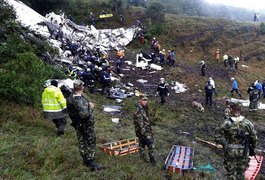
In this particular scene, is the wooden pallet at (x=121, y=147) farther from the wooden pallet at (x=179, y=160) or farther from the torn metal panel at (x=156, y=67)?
the torn metal panel at (x=156, y=67)

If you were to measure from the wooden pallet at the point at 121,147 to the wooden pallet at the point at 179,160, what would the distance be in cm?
112

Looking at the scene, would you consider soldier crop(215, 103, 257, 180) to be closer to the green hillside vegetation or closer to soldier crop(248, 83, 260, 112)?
the green hillside vegetation

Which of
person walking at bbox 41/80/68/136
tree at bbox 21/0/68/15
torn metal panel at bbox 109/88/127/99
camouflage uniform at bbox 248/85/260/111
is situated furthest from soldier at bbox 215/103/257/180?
tree at bbox 21/0/68/15

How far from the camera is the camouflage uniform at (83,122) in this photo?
611cm

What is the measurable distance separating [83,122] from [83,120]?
6cm

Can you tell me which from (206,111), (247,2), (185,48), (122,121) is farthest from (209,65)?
(247,2)

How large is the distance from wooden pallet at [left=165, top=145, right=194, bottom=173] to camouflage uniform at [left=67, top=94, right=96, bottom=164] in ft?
8.64

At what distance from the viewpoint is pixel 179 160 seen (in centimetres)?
888

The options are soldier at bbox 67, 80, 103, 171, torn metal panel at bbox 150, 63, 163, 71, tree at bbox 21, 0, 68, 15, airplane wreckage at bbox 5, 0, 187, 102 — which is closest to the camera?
soldier at bbox 67, 80, 103, 171

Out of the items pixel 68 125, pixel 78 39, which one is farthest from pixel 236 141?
pixel 78 39

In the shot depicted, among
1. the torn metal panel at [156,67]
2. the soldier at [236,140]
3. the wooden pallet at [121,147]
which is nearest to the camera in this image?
the soldier at [236,140]

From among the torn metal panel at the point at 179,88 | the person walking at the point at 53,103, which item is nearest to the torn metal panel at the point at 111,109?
the person walking at the point at 53,103

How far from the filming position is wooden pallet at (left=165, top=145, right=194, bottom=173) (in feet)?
26.2

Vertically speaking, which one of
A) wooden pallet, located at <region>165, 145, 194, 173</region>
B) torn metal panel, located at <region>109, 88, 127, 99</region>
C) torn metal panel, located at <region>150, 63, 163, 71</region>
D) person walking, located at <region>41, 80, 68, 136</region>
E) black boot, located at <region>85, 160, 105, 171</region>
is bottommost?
torn metal panel, located at <region>150, 63, 163, 71</region>
